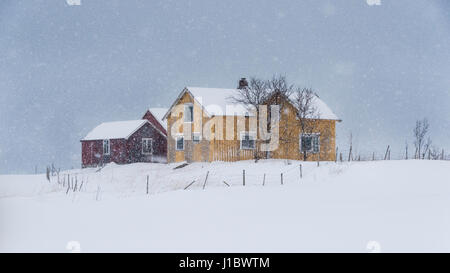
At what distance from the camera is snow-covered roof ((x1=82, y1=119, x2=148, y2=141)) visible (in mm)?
36938

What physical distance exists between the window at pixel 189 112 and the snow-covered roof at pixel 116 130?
284 inches

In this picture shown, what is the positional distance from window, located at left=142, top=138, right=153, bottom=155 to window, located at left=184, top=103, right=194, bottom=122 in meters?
7.20

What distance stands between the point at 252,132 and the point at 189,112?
15.9 feet

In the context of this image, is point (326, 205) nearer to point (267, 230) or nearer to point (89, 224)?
point (267, 230)

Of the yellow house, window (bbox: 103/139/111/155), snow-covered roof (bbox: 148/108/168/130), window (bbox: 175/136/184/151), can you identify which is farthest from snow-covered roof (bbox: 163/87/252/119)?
window (bbox: 103/139/111/155)

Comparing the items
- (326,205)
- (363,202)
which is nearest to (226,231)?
(326,205)

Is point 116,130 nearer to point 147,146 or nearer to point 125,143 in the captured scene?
point 125,143

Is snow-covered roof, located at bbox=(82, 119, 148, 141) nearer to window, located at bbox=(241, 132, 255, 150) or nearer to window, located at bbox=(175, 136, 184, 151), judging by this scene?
window, located at bbox=(175, 136, 184, 151)

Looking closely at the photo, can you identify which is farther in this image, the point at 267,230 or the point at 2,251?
the point at 267,230

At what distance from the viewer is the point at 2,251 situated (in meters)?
4.78

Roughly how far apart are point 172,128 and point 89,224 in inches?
995

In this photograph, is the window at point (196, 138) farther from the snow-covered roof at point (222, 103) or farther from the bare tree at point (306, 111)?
the bare tree at point (306, 111)

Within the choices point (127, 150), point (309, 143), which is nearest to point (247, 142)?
point (309, 143)
